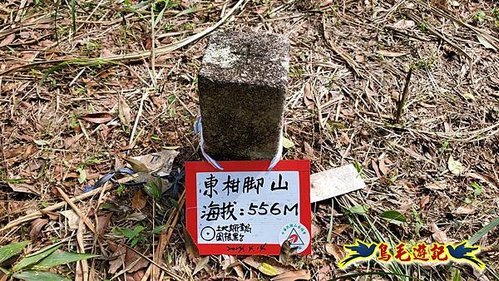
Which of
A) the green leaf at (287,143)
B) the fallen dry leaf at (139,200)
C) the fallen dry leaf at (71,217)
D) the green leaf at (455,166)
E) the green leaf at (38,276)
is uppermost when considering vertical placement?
the green leaf at (287,143)

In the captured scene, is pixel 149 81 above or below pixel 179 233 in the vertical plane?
above

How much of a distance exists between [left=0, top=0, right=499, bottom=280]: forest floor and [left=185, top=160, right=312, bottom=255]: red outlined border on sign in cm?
3

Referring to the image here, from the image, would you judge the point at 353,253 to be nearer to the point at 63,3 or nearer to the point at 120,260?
the point at 120,260

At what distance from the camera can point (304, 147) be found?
4.72ft

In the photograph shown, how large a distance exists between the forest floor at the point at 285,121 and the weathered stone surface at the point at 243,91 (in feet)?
0.77

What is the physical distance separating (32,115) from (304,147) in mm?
794

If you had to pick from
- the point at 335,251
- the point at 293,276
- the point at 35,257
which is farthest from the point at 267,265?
the point at 35,257

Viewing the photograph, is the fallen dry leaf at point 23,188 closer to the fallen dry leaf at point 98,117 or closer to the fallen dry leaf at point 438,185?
the fallen dry leaf at point 98,117

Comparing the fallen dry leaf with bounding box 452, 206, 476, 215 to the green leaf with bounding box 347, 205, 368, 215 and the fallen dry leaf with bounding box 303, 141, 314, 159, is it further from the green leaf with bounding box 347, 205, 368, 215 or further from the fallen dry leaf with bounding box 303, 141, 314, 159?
the fallen dry leaf with bounding box 303, 141, 314, 159

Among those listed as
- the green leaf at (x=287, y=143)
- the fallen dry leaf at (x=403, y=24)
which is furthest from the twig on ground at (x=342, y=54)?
the green leaf at (x=287, y=143)

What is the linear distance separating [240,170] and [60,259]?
441 millimetres

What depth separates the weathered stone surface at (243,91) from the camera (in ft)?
3.45

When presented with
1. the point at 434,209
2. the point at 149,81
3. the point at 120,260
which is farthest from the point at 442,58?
the point at 120,260

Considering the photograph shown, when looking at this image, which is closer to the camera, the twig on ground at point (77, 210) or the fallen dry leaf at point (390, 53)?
the twig on ground at point (77, 210)
